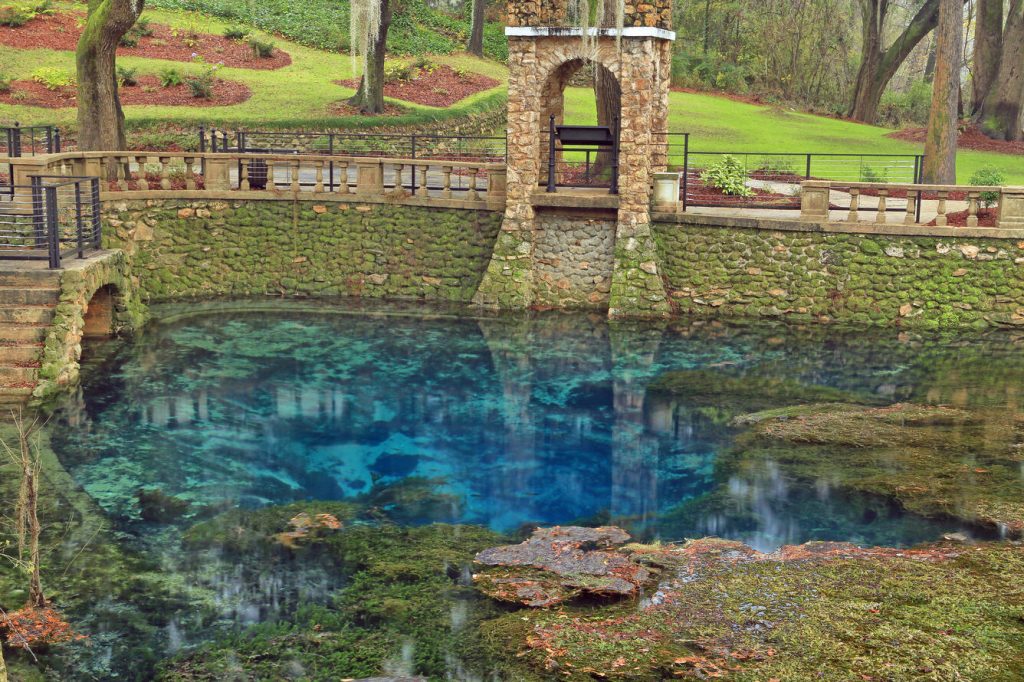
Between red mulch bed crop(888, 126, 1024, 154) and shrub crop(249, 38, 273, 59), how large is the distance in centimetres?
2570

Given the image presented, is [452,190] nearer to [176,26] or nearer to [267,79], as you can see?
[267,79]

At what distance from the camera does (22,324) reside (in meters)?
20.8

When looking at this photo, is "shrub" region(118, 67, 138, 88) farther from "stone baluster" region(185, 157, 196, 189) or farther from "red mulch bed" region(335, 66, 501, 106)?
"stone baluster" region(185, 157, 196, 189)

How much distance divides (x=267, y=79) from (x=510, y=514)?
3521 cm

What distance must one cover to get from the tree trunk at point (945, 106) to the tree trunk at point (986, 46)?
17.4 m

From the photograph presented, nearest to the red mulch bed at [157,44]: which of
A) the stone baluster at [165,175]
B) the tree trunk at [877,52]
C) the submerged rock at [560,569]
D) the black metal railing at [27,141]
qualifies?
the black metal railing at [27,141]

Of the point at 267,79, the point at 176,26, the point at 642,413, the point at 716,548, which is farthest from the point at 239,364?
the point at 176,26

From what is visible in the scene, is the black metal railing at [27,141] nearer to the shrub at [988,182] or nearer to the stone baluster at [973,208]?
the stone baluster at [973,208]

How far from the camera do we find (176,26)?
52.2 m

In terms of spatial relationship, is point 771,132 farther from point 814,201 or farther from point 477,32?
point 814,201

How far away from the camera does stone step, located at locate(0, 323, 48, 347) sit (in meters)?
20.6

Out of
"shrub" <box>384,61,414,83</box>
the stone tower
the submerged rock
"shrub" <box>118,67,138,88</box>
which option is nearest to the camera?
the submerged rock

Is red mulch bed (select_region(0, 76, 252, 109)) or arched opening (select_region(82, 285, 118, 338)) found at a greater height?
red mulch bed (select_region(0, 76, 252, 109))

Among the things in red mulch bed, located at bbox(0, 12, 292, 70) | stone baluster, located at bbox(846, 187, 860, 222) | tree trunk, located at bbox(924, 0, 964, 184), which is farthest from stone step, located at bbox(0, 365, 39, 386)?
red mulch bed, located at bbox(0, 12, 292, 70)
